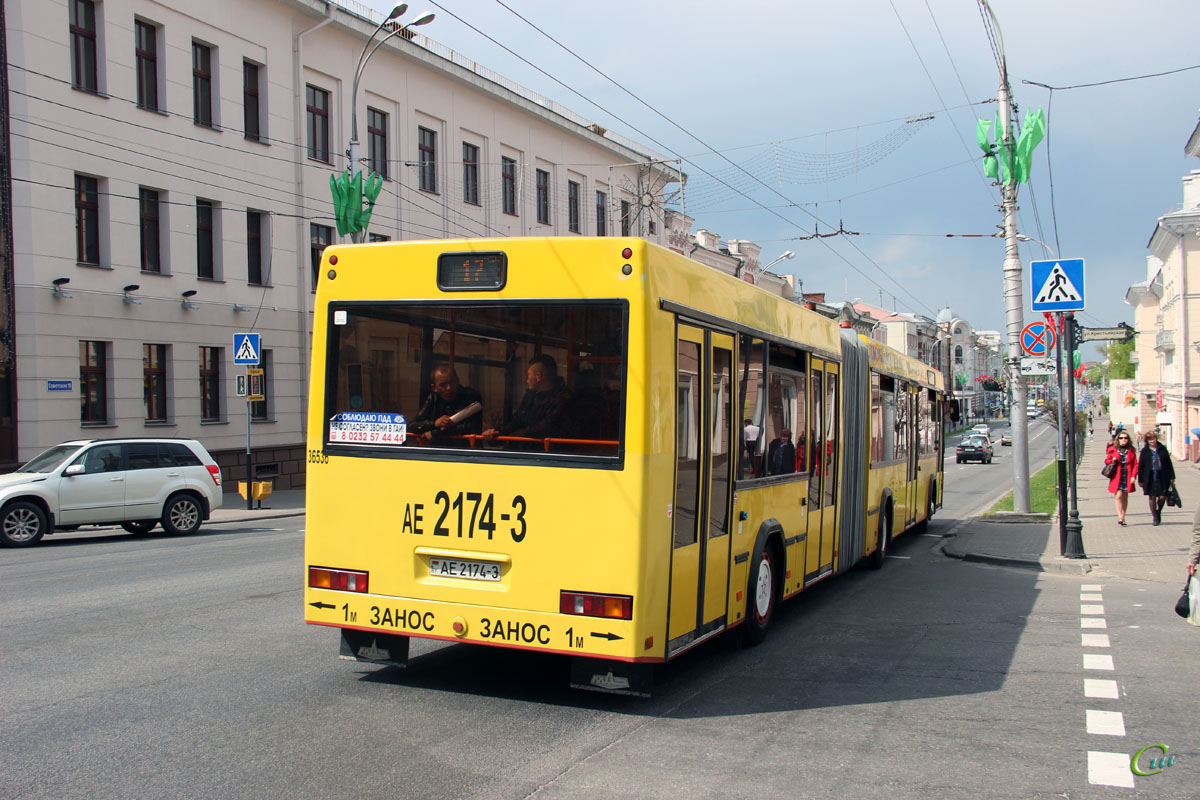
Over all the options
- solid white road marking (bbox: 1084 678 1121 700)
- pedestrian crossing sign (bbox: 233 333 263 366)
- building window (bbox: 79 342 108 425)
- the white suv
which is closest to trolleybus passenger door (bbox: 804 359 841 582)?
solid white road marking (bbox: 1084 678 1121 700)

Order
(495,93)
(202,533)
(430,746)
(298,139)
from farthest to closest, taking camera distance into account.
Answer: (495,93) < (298,139) < (202,533) < (430,746)

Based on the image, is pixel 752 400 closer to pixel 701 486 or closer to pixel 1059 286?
pixel 701 486

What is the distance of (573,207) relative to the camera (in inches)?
1743

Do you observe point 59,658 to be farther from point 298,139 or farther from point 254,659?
point 298,139

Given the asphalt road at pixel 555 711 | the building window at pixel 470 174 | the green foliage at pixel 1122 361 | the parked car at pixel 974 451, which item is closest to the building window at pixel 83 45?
the building window at pixel 470 174

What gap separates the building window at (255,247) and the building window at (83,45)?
557cm

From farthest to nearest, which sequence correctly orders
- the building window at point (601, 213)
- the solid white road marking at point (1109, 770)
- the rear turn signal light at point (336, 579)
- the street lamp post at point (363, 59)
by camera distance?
the building window at point (601, 213), the street lamp post at point (363, 59), the rear turn signal light at point (336, 579), the solid white road marking at point (1109, 770)

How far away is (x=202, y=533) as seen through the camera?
62.1 feet

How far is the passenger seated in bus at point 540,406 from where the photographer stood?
6230mm

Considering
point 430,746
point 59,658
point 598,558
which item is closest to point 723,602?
point 598,558

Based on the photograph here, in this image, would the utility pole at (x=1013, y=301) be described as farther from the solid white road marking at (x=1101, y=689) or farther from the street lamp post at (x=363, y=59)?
the solid white road marking at (x=1101, y=689)

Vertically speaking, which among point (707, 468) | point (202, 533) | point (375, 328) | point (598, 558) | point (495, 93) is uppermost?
point (495, 93)

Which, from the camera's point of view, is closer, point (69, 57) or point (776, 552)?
point (776, 552)

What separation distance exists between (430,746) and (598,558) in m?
1.33
